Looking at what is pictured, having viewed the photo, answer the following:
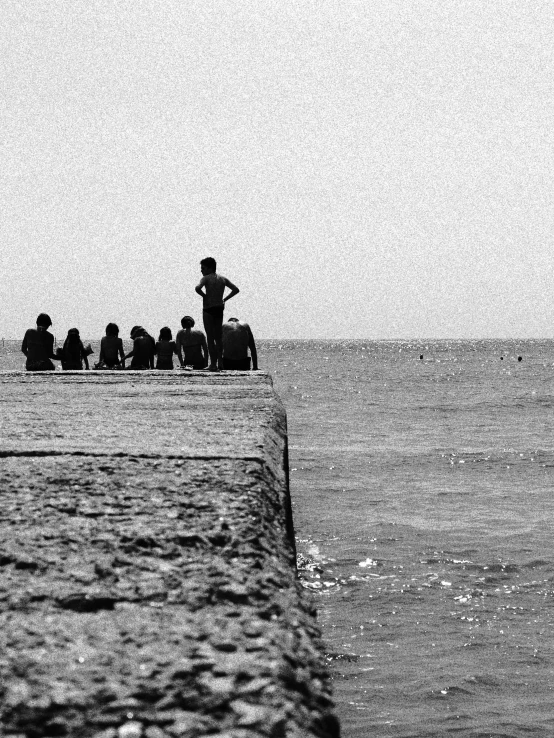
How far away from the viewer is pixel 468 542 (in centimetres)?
849

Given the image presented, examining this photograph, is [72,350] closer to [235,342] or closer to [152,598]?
[235,342]

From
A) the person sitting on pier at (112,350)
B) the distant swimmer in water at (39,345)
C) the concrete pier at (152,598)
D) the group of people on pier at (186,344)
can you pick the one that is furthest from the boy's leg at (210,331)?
the concrete pier at (152,598)

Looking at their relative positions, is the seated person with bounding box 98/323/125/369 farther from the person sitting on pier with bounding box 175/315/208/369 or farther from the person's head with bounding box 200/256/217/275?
the person's head with bounding box 200/256/217/275

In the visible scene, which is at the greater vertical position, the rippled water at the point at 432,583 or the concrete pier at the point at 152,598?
the concrete pier at the point at 152,598

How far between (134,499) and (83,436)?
1176 mm

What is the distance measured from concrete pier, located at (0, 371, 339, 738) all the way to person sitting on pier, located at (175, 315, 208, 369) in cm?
927

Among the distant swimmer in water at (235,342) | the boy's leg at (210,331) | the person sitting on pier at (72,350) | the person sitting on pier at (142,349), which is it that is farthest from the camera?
the person sitting on pier at (142,349)

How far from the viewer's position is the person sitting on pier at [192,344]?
12242 millimetres

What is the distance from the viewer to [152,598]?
4.85 ft

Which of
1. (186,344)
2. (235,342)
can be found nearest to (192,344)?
(186,344)

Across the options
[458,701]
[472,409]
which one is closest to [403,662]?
[458,701]

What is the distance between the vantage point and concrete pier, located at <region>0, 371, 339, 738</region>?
110 centimetres

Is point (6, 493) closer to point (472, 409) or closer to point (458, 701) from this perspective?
point (458, 701)

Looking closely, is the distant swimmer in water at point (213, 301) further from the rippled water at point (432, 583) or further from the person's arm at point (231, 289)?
the rippled water at point (432, 583)
